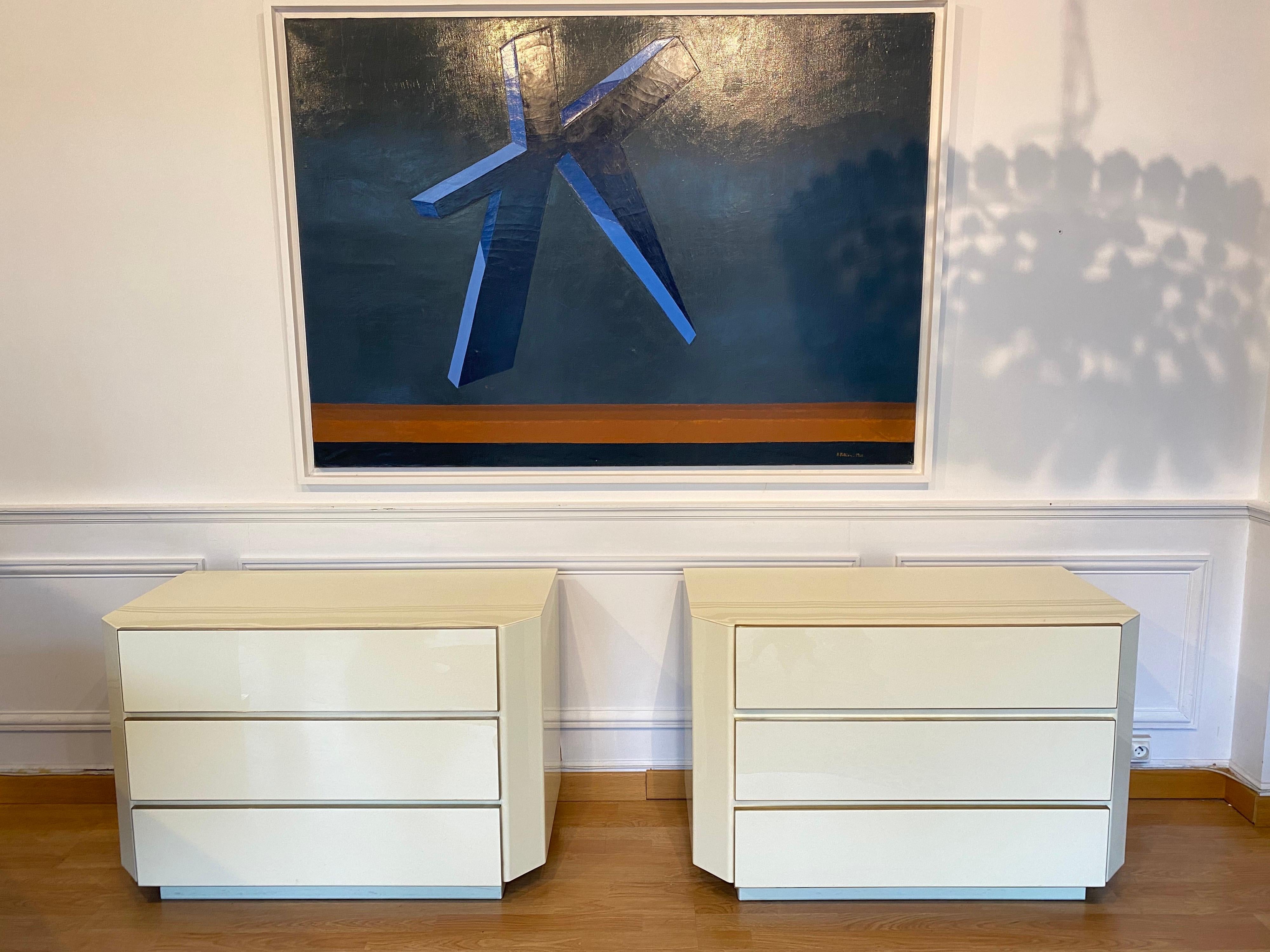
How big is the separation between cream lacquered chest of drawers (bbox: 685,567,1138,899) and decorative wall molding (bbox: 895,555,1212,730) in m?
0.37

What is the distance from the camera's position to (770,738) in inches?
67.1

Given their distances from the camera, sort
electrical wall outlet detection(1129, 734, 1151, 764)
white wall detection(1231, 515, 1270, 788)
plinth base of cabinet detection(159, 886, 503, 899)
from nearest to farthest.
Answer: plinth base of cabinet detection(159, 886, 503, 899) < white wall detection(1231, 515, 1270, 788) < electrical wall outlet detection(1129, 734, 1151, 764)

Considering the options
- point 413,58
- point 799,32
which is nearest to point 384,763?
point 413,58

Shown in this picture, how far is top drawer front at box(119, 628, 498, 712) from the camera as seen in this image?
66.2 inches

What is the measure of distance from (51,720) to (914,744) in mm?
2315

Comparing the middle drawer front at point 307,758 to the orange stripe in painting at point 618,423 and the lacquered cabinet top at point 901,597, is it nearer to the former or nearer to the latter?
the lacquered cabinet top at point 901,597

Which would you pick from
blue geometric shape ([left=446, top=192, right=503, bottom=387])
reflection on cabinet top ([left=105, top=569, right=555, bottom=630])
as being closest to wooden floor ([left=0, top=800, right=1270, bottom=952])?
reflection on cabinet top ([left=105, top=569, right=555, bottom=630])

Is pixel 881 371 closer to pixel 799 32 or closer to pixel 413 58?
pixel 799 32

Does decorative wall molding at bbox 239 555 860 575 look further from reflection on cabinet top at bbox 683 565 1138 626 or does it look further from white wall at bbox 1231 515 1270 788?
white wall at bbox 1231 515 1270 788

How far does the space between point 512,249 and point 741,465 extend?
0.83m

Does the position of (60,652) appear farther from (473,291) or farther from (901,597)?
(901,597)

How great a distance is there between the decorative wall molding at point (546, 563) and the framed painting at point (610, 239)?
231 millimetres

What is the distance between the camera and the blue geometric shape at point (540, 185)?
1935 mm

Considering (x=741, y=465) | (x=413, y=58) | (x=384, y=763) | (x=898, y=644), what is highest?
(x=413, y=58)
